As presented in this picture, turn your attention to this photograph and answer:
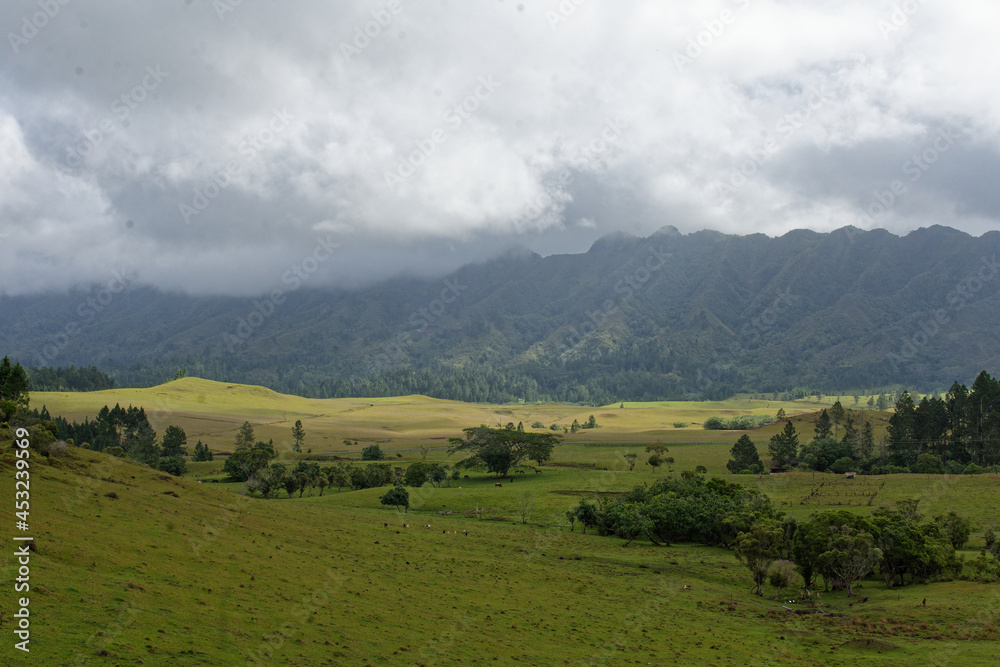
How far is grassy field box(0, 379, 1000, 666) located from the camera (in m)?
25.8

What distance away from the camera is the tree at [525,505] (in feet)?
276

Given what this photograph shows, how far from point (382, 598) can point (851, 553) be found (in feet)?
130

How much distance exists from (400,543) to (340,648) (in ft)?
94.9

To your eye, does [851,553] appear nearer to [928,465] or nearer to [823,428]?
[928,465]

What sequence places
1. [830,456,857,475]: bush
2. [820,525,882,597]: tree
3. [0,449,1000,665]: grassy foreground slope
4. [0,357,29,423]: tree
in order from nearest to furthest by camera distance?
[0,449,1000,665]: grassy foreground slope < [820,525,882,597]: tree < [0,357,29,423]: tree < [830,456,857,475]: bush

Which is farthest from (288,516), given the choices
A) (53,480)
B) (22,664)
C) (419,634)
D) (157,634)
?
(22,664)

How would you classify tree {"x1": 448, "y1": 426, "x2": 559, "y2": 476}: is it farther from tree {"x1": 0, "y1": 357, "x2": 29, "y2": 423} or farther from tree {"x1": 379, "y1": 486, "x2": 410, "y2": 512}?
tree {"x1": 0, "y1": 357, "x2": 29, "y2": 423}

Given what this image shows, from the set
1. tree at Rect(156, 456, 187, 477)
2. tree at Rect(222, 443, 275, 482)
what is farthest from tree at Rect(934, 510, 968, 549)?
tree at Rect(156, 456, 187, 477)

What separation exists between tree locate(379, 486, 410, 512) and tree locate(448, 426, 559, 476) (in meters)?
30.7

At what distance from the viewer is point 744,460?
407 ft

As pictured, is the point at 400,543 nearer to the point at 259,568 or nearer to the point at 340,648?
the point at 259,568

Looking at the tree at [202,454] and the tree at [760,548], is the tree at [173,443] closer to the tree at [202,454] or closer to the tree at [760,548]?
the tree at [202,454]

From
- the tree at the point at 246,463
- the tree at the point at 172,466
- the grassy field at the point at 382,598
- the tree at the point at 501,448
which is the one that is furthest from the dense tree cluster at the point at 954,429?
the tree at the point at 172,466

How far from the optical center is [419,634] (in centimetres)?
3256
